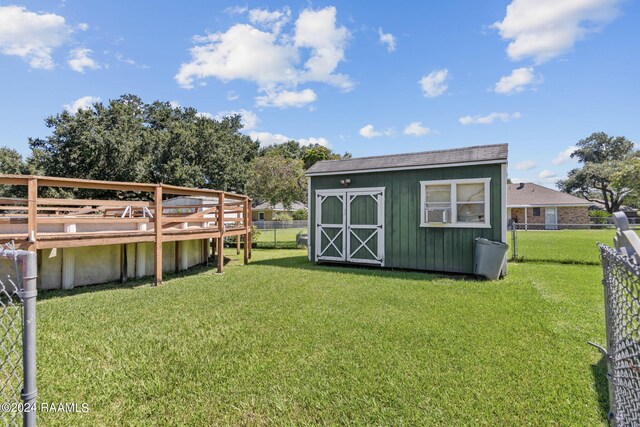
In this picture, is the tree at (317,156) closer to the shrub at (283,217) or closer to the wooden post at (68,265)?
the shrub at (283,217)

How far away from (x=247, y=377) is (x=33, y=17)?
39.1 feet

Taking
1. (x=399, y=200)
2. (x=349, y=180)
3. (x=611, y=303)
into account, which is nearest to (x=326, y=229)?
(x=349, y=180)

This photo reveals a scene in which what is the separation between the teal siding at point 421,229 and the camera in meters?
6.84

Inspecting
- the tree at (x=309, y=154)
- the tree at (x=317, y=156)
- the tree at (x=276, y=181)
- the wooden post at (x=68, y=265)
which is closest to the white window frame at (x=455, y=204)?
the wooden post at (x=68, y=265)

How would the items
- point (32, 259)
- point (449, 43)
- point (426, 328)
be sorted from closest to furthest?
point (32, 259), point (426, 328), point (449, 43)

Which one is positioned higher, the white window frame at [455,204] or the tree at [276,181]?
the tree at [276,181]

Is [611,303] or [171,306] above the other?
[611,303]

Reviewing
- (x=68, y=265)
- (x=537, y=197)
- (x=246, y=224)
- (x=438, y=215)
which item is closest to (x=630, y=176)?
(x=537, y=197)

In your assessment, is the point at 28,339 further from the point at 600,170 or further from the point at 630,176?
the point at 600,170

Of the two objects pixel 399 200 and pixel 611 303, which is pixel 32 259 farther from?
pixel 399 200

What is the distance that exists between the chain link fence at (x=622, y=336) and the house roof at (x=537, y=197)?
24456 millimetres

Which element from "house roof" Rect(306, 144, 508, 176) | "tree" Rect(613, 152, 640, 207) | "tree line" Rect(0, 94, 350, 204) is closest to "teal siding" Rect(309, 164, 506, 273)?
"house roof" Rect(306, 144, 508, 176)

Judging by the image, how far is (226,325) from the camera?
148 inches

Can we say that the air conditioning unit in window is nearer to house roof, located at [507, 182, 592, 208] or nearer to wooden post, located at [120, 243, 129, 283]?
wooden post, located at [120, 243, 129, 283]
